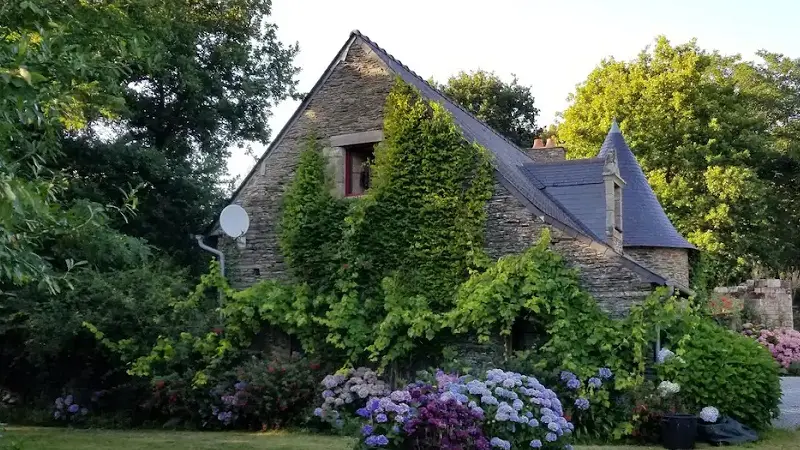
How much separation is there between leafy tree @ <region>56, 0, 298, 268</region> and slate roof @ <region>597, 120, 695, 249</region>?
10128 millimetres

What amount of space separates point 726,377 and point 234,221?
819cm

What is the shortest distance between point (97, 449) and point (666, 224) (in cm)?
1198

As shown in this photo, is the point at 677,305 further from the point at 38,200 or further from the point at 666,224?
the point at 38,200

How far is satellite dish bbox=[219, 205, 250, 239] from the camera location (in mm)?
13383

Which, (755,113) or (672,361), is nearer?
(672,361)

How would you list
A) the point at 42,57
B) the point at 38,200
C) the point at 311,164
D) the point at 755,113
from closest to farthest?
the point at 38,200, the point at 42,57, the point at 311,164, the point at 755,113

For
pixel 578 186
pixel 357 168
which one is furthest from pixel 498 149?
pixel 357 168

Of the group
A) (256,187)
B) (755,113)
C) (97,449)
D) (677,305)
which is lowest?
(97,449)

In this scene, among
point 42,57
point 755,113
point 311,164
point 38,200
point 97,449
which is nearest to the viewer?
point 38,200

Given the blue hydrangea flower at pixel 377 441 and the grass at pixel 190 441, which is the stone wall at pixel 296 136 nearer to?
the grass at pixel 190 441

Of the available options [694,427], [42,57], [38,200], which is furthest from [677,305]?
[38,200]

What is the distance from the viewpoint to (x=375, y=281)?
498 inches

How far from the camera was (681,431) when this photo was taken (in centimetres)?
1003

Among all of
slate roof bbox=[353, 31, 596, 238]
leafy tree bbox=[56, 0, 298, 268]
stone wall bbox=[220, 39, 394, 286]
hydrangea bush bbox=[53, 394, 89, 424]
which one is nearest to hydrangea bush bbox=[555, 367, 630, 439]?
slate roof bbox=[353, 31, 596, 238]
